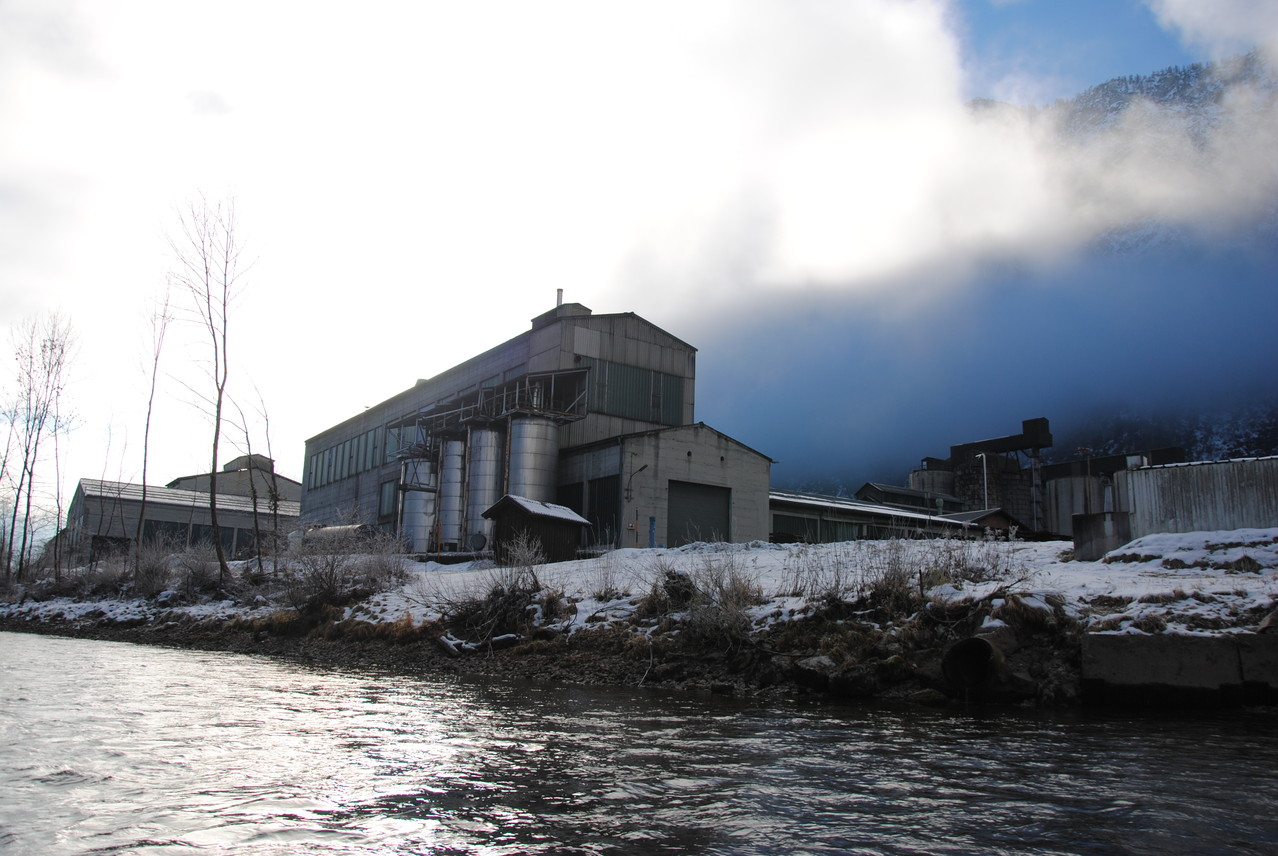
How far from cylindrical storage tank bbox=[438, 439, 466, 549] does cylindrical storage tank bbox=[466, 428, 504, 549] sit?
1221 millimetres

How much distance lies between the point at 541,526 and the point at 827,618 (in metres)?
14.1

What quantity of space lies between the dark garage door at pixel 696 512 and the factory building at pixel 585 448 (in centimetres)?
5

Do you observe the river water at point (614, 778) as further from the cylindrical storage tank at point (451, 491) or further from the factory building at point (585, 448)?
the cylindrical storage tank at point (451, 491)

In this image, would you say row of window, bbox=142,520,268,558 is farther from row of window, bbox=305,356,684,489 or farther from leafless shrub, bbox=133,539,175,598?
leafless shrub, bbox=133,539,175,598

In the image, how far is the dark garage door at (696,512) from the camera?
32500 millimetres

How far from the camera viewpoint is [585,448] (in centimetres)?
3409

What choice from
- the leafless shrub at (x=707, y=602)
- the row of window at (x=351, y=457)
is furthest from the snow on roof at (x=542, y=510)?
the row of window at (x=351, y=457)

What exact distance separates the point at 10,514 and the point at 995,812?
48.7 meters

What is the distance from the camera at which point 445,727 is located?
27.9ft

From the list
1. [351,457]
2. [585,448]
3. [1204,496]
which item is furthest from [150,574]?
[1204,496]

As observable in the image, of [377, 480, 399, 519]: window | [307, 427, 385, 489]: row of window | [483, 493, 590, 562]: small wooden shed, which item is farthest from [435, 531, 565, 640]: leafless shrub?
[377, 480, 399, 519]: window

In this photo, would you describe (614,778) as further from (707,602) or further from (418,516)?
(418,516)

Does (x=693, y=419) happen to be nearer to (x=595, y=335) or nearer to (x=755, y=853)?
(x=595, y=335)

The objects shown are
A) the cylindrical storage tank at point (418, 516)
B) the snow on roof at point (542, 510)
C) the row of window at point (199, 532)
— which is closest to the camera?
the snow on roof at point (542, 510)
